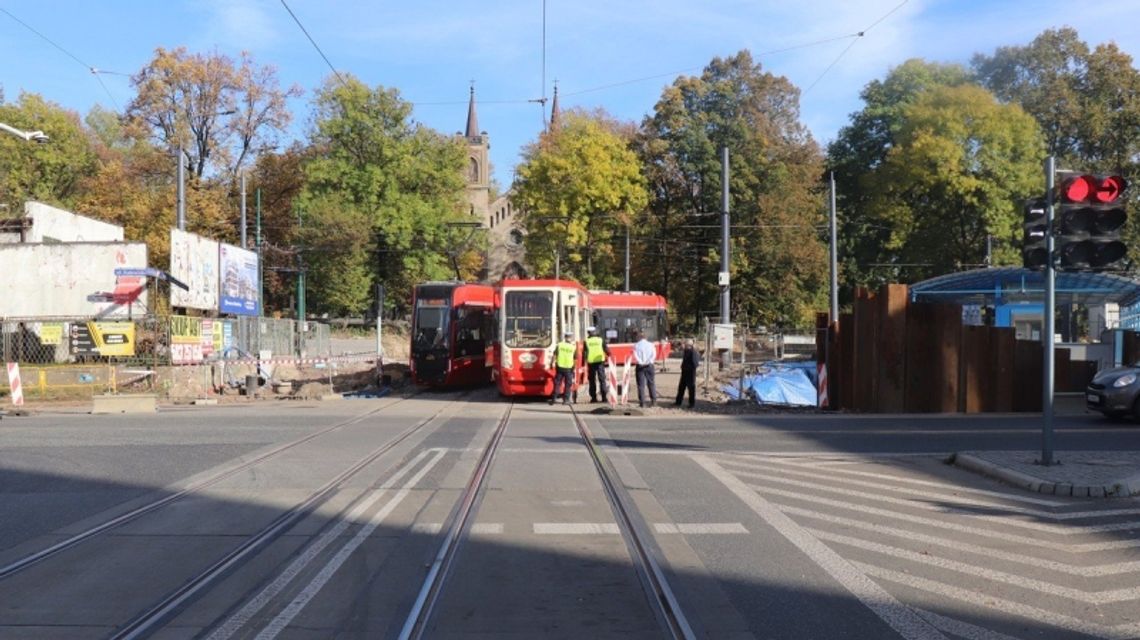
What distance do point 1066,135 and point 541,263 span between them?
2895 cm

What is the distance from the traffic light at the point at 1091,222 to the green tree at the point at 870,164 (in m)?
43.5

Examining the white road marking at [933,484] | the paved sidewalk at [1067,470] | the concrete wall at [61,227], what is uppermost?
the concrete wall at [61,227]

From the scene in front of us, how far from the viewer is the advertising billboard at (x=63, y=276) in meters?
36.5

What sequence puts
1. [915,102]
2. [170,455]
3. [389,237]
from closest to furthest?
[170,455], [915,102], [389,237]

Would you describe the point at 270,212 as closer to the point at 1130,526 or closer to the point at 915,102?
the point at 915,102

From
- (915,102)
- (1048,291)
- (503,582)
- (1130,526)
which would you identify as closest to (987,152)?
(915,102)

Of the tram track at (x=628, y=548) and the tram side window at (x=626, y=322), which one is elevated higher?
the tram side window at (x=626, y=322)

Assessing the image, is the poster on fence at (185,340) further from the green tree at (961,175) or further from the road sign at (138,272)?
the green tree at (961,175)

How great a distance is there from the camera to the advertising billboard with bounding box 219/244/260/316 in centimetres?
3684

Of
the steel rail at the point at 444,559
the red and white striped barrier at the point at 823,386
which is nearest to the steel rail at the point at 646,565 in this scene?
the steel rail at the point at 444,559

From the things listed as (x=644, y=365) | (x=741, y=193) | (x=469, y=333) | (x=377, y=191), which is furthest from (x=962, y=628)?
(x=377, y=191)

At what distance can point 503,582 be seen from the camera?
23.6 ft

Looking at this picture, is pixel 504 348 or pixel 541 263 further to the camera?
pixel 541 263

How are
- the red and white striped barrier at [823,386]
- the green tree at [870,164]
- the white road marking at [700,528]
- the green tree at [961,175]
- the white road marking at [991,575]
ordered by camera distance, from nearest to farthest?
the white road marking at [991,575] → the white road marking at [700,528] → the red and white striped barrier at [823,386] → the green tree at [961,175] → the green tree at [870,164]
